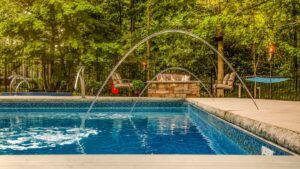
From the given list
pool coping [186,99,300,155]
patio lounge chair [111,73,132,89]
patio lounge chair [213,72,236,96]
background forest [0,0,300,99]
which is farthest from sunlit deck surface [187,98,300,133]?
background forest [0,0,300,99]

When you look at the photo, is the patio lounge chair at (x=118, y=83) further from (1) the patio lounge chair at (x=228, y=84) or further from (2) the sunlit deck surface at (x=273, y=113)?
(2) the sunlit deck surface at (x=273, y=113)

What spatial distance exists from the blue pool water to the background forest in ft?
16.8

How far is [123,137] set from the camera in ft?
19.8

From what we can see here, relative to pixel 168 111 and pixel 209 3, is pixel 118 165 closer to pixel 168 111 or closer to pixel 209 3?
pixel 168 111

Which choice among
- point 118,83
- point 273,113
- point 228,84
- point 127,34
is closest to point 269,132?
point 273,113

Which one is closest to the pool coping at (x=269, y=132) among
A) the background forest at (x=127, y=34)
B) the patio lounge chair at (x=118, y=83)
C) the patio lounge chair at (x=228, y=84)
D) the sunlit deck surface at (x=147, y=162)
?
the sunlit deck surface at (x=147, y=162)

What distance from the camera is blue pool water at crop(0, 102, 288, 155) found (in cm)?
478

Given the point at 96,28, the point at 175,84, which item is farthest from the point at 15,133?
the point at 96,28

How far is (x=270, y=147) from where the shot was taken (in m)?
3.51

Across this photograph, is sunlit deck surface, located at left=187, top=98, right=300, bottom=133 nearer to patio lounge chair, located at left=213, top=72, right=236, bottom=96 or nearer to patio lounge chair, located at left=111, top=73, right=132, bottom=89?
patio lounge chair, located at left=213, top=72, right=236, bottom=96

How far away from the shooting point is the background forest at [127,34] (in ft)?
46.6

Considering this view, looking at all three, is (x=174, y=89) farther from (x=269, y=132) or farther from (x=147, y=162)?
(x=147, y=162)

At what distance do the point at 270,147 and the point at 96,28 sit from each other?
13.4 m

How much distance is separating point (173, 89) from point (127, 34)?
4.18m
